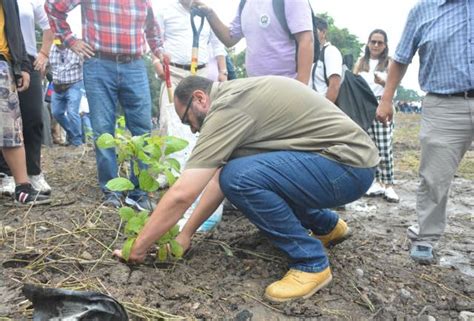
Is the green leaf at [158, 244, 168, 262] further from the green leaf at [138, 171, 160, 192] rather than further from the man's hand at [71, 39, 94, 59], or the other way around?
the man's hand at [71, 39, 94, 59]

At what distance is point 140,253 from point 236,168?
1.99ft

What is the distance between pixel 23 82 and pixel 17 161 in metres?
0.56

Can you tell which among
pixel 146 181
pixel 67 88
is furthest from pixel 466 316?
pixel 67 88

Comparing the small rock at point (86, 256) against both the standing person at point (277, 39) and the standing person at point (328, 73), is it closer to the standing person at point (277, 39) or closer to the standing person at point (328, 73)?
the standing person at point (277, 39)

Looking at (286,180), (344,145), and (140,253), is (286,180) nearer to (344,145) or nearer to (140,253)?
(344,145)

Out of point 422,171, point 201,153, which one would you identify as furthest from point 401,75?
point 201,153

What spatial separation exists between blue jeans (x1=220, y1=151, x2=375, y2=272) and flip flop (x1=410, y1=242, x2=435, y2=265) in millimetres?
937

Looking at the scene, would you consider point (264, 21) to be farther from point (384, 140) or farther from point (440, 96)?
point (384, 140)

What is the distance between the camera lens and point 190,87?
2252 millimetres

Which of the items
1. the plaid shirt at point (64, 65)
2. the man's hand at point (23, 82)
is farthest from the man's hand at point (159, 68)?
the plaid shirt at point (64, 65)

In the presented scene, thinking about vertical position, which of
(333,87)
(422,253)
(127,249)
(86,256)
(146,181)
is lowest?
(422,253)

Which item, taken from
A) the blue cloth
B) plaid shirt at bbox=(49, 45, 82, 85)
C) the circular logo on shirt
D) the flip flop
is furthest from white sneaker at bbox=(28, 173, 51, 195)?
plaid shirt at bbox=(49, 45, 82, 85)

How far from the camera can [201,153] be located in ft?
6.63

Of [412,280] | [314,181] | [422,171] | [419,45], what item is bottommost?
[412,280]
